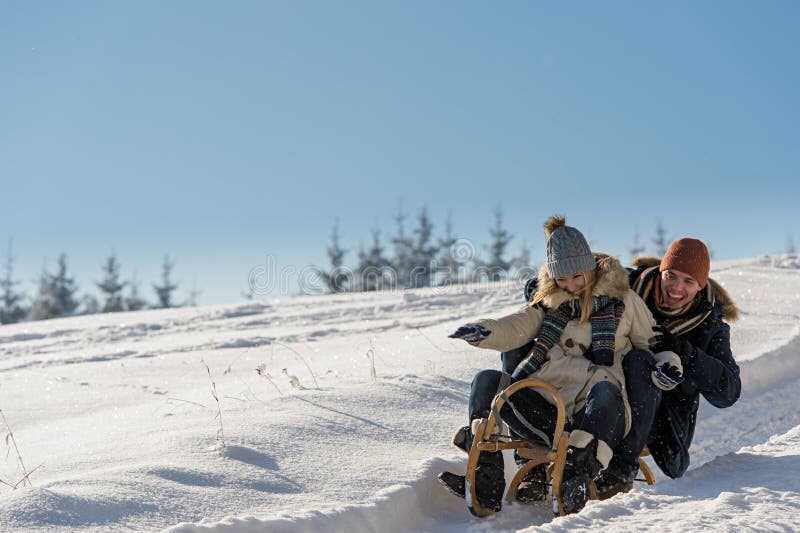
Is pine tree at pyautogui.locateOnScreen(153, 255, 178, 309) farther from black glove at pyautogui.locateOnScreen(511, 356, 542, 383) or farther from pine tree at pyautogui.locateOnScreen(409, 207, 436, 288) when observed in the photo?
black glove at pyautogui.locateOnScreen(511, 356, 542, 383)

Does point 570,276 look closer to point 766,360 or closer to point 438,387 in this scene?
point 438,387

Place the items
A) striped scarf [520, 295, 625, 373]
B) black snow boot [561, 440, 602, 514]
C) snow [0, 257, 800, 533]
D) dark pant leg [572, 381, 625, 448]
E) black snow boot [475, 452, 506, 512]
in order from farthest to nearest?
striped scarf [520, 295, 625, 373]
black snow boot [475, 452, 506, 512]
dark pant leg [572, 381, 625, 448]
black snow boot [561, 440, 602, 514]
snow [0, 257, 800, 533]

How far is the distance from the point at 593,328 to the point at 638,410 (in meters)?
0.43

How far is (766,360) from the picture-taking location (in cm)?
713

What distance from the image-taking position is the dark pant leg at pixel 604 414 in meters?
3.41

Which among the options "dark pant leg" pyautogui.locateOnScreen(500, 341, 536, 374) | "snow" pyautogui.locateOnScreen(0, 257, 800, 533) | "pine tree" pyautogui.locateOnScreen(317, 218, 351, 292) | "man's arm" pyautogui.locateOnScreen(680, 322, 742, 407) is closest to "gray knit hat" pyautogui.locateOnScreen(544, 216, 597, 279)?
"dark pant leg" pyautogui.locateOnScreen(500, 341, 536, 374)

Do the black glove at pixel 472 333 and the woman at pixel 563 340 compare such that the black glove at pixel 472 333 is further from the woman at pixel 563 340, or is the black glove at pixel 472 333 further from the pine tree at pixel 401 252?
the pine tree at pixel 401 252

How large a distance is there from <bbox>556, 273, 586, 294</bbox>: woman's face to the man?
1.37 feet

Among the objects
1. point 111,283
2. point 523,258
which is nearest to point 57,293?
point 111,283

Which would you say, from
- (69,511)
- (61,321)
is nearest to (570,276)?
(69,511)

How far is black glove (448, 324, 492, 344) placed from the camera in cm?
369

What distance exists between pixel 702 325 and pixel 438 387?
210 centimetres

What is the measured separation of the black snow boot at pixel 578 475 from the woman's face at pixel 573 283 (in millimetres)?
793

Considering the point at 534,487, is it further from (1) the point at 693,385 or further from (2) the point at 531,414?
(1) the point at 693,385
